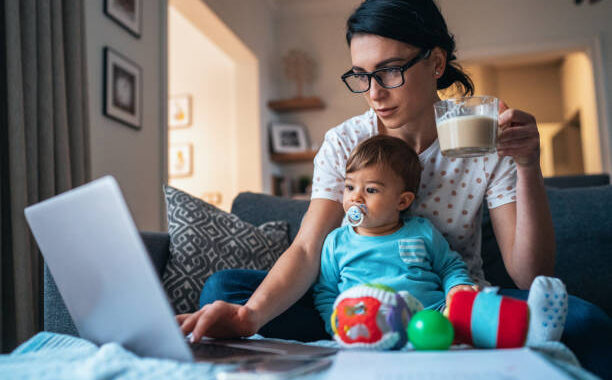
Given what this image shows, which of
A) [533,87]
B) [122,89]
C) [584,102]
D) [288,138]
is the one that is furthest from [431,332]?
[533,87]

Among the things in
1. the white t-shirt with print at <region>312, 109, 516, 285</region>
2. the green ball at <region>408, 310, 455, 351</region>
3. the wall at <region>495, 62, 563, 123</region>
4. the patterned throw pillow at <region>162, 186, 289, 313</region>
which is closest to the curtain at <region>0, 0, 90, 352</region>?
the patterned throw pillow at <region>162, 186, 289, 313</region>

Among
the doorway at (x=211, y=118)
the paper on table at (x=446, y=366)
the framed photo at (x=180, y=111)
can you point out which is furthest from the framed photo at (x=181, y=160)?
the paper on table at (x=446, y=366)

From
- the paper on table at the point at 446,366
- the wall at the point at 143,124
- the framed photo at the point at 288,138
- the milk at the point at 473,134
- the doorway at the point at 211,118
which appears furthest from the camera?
the framed photo at the point at 288,138

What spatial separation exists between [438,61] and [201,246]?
94 centimetres

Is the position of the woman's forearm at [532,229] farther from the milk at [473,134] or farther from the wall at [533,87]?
the wall at [533,87]

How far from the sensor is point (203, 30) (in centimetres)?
416

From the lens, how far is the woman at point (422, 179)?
1105 millimetres

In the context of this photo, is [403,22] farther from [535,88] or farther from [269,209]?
[535,88]

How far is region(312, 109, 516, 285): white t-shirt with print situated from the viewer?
1319 millimetres

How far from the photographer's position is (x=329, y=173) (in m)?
1.38

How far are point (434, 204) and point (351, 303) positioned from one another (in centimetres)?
65

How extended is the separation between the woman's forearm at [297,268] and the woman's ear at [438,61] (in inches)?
18.0

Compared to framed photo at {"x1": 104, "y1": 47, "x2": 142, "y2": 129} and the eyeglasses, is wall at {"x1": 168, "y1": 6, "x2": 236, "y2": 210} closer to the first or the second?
framed photo at {"x1": 104, "y1": 47, "x2": 142, "y2": 129}

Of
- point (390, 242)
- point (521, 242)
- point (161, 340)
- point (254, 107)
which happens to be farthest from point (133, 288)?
point (254, 107)
